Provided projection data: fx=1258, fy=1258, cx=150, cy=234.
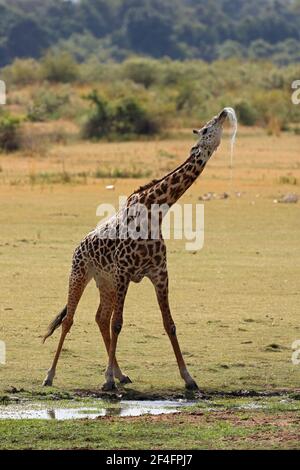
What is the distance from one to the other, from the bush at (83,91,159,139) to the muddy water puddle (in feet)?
77.3

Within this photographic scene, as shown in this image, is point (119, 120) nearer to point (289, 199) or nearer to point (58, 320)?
point (289, 199)

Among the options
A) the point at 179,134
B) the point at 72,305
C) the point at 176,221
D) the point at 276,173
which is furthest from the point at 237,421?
the point at 179,134

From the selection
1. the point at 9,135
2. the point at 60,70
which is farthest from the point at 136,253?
the point at 60,70

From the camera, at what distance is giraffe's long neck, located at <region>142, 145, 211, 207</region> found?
9.25 metres

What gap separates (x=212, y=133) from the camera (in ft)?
30.1

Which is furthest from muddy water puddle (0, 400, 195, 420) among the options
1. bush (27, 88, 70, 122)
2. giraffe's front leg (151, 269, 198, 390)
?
bush (27, 88, 70, 122)

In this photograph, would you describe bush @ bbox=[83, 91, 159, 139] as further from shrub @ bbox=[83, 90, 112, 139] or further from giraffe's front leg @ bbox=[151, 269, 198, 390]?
giraffe's front leg @ bbox=[151, 269, 198, 390]

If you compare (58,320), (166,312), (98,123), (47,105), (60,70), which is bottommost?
(58,320)

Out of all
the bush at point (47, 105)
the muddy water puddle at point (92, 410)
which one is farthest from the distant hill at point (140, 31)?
the muddy water puddle at point (92, 410)

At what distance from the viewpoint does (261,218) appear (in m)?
18.7

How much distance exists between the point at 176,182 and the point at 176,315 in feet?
9.38

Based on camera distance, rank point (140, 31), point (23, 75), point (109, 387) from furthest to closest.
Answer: point (140, 31) < point (23, 75) < point (109, 387)
